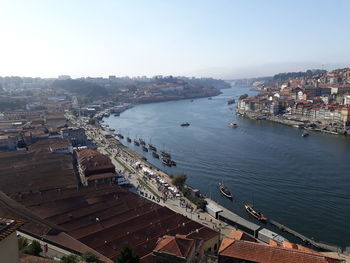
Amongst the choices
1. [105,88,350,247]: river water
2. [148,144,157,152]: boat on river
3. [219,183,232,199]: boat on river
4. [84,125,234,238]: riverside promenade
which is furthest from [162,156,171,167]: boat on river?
[219,183,232,199]: boat on river

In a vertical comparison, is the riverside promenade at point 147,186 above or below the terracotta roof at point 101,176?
below

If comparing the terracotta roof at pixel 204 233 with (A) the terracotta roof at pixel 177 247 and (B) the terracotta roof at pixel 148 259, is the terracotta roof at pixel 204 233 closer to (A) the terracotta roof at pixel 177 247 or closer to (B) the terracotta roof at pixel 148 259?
(B) the terracotta roof at pixel 148 259

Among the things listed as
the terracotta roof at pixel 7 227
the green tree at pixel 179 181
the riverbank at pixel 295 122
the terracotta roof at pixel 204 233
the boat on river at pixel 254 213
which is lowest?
the boat on river at pixel 254 213

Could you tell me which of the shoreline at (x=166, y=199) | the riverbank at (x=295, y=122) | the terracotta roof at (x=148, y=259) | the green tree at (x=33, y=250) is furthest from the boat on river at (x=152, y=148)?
the green tree at (x=33, y=250)

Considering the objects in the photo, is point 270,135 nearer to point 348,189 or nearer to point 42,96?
point 348,189

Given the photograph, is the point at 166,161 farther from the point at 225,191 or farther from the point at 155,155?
the point at 225,191

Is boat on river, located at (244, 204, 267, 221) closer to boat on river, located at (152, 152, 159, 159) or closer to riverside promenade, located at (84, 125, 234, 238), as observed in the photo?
riverside promenade, located at (84, 125, 234, 238)

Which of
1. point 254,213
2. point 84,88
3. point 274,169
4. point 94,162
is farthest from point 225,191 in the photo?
point 84,88
